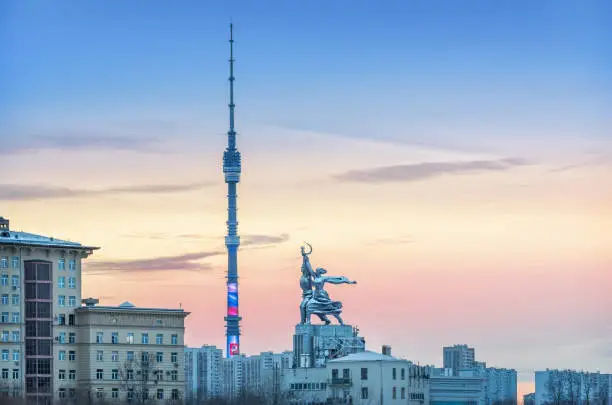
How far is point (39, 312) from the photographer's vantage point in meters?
152

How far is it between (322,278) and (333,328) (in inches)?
222

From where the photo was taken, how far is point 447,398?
156 meters

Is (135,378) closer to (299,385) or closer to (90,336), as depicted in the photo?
(90,336)

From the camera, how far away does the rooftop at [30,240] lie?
14988 centimetres

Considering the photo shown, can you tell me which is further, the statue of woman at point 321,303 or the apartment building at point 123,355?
the statue of woman at point 321,303

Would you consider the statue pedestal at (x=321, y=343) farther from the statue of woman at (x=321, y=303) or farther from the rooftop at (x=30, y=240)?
the rooftop at (x=30, y=240)

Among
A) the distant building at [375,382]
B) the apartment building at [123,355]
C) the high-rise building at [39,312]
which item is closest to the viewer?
the high-rise building at [39,312]

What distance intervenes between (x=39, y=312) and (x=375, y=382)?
28.3m

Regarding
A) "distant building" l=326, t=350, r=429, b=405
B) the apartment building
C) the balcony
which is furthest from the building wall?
"distant building" l=326, t=350, r=429, b=405

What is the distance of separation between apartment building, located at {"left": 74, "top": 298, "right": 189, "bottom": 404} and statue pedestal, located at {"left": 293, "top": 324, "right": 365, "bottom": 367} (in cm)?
1640

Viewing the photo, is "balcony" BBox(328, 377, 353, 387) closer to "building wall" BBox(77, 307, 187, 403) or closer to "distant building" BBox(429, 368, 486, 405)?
"distant building" BBox(429, 368, 486, 405)

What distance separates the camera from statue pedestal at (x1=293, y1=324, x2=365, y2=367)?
167125 mm

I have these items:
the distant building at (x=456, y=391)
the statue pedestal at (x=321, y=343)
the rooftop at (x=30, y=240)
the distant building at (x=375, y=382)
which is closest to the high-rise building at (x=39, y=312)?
the rooftop at (x=30, y=240)

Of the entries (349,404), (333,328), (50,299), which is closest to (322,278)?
(333,328)
